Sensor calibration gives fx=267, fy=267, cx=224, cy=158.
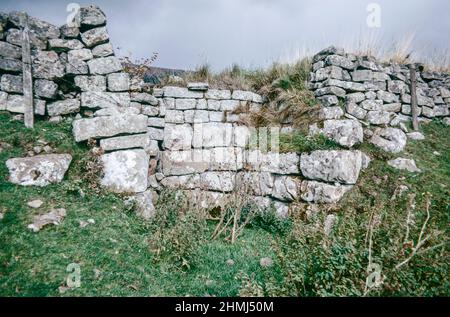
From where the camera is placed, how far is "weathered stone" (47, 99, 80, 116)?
5223mm

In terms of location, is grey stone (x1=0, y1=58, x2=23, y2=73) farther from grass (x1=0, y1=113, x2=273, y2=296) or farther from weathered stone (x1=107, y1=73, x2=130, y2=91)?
weathered stone (x1=107, y1=73, x2=130, y2=91)

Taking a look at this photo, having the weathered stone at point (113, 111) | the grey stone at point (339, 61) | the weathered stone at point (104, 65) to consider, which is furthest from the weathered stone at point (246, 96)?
the weathered stone at point (104, 65)

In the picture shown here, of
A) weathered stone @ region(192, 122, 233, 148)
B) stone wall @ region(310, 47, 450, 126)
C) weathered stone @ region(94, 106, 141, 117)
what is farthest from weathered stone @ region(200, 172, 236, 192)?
stone wall @ region(310, 47, 450, 126)

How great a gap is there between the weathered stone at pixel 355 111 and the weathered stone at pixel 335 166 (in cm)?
133

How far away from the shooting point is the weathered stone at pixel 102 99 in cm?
519

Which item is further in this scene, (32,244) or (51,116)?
(51,116)

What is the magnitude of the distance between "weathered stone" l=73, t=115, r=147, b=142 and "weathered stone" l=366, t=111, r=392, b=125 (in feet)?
16.7

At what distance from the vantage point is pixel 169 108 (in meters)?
6.14

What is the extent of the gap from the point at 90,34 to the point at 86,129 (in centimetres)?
196
